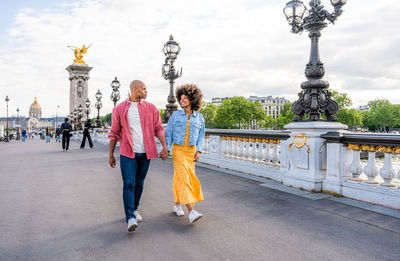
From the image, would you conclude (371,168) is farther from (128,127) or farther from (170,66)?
(170,66)

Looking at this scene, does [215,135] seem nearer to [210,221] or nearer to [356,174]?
[356,174]

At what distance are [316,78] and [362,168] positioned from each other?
2.12 m

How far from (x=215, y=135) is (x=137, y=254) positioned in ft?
23.9

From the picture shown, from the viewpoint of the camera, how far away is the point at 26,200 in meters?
5.73

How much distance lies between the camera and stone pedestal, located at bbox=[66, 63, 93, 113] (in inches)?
3036

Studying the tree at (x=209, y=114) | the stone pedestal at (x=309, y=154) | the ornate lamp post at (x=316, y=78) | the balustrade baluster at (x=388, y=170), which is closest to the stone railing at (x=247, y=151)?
the stone pedestal at (x=309, y=154)

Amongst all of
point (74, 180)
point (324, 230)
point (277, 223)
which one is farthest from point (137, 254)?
point (74, 180)

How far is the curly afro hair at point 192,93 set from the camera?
461 cm

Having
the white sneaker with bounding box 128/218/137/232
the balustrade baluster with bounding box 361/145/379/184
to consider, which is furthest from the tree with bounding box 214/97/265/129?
the white sneaker with bounding box 128/218/137/232

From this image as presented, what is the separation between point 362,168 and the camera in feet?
19.1

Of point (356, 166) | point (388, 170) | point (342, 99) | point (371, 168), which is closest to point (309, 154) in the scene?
point (356, 166)

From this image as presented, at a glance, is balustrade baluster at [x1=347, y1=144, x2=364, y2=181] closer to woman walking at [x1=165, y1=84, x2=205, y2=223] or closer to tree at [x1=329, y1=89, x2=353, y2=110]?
woman walking at [x1=165, y1=84, x2=205, y2=223]

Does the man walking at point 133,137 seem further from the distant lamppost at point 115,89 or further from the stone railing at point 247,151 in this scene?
Answer: the distant lamppost at point 115,89

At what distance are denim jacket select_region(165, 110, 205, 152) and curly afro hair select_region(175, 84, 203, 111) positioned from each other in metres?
0.15
